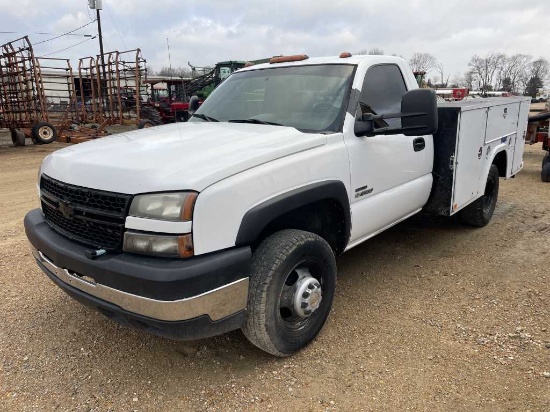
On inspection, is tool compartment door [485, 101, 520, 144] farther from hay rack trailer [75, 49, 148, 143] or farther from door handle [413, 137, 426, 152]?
hay rack trailer [75, 49, 148, 143]

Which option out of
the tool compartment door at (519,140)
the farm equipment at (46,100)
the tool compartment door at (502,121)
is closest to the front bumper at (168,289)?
the tool compartment door at (502,121)

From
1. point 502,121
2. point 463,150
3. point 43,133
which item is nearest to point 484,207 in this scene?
point 502,121

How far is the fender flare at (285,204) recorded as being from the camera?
8.00 feet

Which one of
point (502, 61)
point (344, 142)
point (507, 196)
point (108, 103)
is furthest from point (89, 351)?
point (502, 61)

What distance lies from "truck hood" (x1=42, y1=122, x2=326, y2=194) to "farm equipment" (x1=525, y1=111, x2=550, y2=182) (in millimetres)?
6973

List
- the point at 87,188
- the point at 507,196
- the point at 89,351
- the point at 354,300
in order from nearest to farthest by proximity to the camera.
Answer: the point at 87,188
the point at 89,351
the point at 354,300
the point at 507,196

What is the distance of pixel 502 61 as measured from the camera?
79500mm

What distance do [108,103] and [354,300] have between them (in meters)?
16.5

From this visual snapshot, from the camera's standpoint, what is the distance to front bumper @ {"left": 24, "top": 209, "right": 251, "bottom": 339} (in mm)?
2223

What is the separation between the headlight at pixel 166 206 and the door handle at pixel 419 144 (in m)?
2.36

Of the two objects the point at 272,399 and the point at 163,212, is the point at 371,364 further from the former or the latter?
the point at 163,212

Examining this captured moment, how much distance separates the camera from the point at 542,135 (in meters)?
9.32

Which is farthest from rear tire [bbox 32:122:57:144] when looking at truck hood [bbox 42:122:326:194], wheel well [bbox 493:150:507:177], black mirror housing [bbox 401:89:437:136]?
black mirror housing [bbox 401:89:437:136]

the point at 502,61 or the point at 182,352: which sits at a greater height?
the point at 502,61
